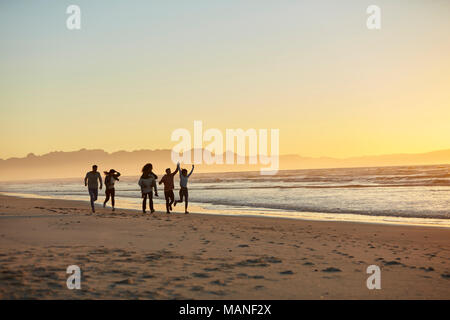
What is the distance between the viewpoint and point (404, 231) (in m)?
12.4

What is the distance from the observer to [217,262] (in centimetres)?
739

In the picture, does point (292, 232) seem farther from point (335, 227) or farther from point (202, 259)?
point (202, 259)

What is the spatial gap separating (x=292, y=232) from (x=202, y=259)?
5.16 meters

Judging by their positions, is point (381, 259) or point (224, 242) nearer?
point (381, 259)

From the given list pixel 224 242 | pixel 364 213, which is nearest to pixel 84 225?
pixel 224 242

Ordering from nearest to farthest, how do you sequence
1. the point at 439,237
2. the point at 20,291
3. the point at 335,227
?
1. the point at 20,291
2. the point at 439,237
3. the point at 335,227

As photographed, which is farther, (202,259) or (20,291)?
(202,259)

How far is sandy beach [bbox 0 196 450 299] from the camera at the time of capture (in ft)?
18.2

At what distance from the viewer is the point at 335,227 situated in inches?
535

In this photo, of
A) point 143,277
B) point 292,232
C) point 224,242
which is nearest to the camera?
point 143,277

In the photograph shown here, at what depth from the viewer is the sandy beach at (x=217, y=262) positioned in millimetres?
5535
